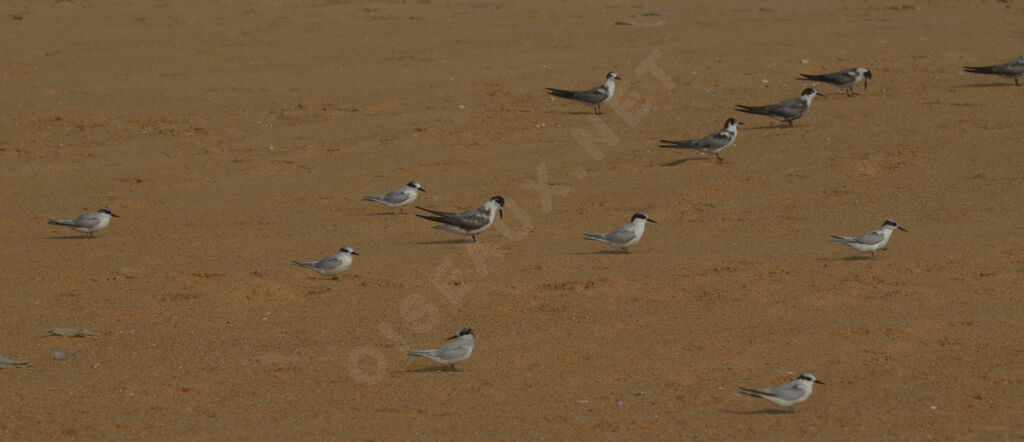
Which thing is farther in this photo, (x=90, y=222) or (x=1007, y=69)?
(x=1007, y=69)

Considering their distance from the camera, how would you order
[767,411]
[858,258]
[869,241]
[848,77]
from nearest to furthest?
[767,411] → [869,241] → [858,258] → [848,77]

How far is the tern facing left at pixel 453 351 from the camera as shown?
33.3 feet

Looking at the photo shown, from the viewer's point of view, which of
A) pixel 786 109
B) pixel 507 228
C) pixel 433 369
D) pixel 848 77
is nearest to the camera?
pixel 433 369

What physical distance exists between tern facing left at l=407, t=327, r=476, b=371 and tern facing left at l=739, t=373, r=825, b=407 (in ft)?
7.23

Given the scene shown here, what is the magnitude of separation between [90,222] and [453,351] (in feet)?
21.8

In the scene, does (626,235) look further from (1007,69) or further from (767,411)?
(1007,69)

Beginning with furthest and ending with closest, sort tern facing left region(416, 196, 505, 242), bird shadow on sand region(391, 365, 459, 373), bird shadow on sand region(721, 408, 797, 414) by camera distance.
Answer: tern facing left region(416, 196, 505, 242) < bird shadow on sand region(391, 365, 459, 373) < bird shadow on sand region(721, 408, 797, 414)

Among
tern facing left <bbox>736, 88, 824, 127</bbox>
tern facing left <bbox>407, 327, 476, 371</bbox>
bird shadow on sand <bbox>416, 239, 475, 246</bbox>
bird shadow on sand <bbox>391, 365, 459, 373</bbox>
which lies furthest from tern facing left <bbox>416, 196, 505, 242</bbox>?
tern facing left <bbox>736, 88, 824, 127</bbox>

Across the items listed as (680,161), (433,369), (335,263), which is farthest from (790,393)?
(680,161)

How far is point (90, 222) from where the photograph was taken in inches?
594

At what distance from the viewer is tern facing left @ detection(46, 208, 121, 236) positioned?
15.1 m

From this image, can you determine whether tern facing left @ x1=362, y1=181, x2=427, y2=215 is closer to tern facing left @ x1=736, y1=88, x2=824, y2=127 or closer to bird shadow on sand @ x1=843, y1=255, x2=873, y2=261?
bird shadow on sand @ x1=843, y1=255, x2=873, y2=261

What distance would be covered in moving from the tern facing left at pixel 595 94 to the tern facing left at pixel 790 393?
12.3 metres

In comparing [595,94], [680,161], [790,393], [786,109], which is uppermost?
[790,393]
